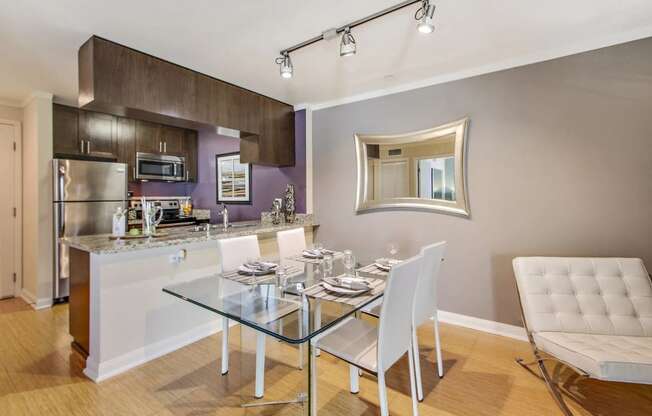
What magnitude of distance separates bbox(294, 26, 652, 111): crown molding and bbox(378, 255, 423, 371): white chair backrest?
6.97 feet

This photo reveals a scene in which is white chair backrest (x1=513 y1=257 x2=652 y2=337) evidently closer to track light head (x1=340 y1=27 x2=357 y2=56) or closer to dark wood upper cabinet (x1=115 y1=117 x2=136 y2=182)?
track light head (x1=340 y1=27 x2=357 y2=56)

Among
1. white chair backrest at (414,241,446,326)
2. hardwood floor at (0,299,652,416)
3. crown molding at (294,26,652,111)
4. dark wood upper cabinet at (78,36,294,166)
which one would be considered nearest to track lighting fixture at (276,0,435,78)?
dark wood upper cabinet at (78,36,294,166)

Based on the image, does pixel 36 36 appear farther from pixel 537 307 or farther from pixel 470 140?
pixel 537 307

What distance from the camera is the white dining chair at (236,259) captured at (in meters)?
2.01

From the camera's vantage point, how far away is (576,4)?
2.01 metres

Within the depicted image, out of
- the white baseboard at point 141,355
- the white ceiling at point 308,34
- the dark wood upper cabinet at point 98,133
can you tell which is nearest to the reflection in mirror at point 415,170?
the white ceiling at point 308,34

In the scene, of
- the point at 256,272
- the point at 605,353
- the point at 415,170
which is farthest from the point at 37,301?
the point at 605,353

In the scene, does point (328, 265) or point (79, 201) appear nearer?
point (328, 265)

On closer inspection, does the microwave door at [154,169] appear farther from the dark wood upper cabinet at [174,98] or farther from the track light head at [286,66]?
the track light head at [286,66]

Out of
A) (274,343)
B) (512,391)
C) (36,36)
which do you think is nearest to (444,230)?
(512,391)

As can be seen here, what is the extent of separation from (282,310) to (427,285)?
3.34 ft

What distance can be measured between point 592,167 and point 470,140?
0.94m

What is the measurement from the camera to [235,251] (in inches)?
101

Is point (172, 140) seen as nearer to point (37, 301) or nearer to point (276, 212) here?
point (276, 212)
